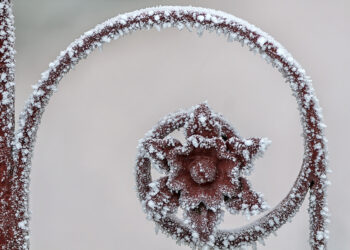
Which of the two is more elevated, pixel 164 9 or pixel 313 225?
pixel 164 9

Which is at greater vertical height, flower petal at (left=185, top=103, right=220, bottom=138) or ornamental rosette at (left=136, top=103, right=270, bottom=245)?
flower petal at (left=185, top=103, right=220, bottom=138)

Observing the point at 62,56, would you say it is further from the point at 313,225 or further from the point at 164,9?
the point at 313,225

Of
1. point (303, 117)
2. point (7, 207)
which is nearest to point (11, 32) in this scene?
point (7, 207)

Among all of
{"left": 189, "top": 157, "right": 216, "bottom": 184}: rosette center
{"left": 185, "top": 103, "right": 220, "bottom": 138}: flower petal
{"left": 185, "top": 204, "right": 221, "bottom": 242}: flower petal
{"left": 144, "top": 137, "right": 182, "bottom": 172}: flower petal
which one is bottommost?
{"left": 185, "top": 204, "right": 221, "bottom": 242}: flower petal

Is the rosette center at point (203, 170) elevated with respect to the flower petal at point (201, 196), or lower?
elevated

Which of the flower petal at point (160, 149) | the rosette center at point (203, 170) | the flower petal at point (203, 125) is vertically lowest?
the rosette center at point (203, 170)
